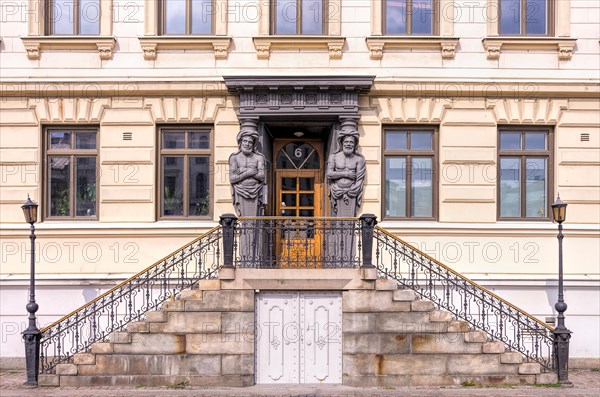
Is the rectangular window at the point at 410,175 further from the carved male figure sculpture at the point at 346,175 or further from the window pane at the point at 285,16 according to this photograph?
the window pane at the point at 285,16

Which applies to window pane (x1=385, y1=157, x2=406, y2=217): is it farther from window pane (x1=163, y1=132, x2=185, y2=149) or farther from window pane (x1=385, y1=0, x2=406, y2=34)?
window pane (x1=163, y1=132, x2=185, y2=149)

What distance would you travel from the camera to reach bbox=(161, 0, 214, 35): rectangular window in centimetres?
1612

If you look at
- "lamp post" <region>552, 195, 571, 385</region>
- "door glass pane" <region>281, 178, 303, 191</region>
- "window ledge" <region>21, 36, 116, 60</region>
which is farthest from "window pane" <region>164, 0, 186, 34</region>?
"lamp post" <region>552, 195, 571, 385</region>

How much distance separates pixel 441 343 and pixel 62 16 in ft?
39.3

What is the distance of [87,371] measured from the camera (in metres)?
13.0

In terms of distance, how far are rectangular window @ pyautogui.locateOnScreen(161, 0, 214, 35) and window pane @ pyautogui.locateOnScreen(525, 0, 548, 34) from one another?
7910mm

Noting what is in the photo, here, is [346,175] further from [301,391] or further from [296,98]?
[301,391]

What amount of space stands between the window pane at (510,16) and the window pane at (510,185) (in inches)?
127

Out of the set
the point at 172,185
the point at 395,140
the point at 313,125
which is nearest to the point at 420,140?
the point at 395,140

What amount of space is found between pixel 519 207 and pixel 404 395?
240 inches

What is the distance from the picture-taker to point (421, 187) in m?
16.0

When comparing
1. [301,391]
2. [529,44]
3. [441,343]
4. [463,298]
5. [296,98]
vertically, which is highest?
[529,44]

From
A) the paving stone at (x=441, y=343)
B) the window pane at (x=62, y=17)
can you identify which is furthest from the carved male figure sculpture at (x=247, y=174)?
the window pane at (x=62, y=17)

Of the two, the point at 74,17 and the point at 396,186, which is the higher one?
the point at 74,17
